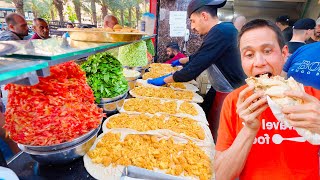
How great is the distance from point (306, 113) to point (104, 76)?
1828mm

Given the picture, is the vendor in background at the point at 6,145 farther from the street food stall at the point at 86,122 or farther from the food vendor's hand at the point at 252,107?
the food vendor's hand at the point at 252,107

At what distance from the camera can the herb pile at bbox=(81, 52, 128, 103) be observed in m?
2.10

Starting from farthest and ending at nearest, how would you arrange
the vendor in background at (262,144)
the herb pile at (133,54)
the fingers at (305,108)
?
the herb pile at (133,54)
the vendor in background at (262,144)
the fingers at (305,108)

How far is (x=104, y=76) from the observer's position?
217cm

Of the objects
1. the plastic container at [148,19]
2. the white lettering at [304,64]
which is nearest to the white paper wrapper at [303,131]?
the white lettering at [304,64]

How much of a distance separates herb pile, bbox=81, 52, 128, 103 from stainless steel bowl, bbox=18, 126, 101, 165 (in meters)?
0.72

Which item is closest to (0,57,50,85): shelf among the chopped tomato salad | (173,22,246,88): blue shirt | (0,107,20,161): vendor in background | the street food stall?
the street food stall

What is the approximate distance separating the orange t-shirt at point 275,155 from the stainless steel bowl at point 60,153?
0.97 m

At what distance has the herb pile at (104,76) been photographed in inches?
82.6

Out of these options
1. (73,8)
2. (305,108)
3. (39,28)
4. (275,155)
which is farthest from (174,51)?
(73,8)

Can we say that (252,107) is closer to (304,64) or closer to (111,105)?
(304,64)

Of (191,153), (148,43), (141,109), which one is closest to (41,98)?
(191,153)

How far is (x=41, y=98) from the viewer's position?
1209 mm

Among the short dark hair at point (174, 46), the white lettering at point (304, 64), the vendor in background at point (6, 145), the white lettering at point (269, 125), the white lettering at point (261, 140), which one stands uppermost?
the short dark hair at point (174, 46)
